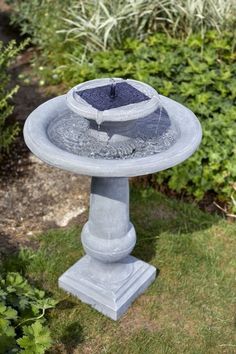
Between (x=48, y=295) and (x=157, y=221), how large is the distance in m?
1.13

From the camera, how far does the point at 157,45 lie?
5125 mm

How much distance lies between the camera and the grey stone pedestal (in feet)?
10.2

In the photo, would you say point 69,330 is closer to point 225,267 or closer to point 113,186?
point 113,186

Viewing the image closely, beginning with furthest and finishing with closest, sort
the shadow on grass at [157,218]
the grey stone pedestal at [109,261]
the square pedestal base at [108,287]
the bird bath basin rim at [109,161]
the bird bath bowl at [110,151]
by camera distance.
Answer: the shadow on grass at [157,218], the square pedestal base at [108,287], the grey stone pedestal at [109,261], the bird bath bowl at [110,151], the bird bath basin rim at [109,161]

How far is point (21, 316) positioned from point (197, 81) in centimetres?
249

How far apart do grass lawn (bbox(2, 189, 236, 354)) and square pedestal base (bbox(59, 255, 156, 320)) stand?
0.06m

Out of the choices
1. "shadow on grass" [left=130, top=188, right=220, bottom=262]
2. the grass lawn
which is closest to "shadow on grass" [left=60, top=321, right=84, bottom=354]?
the grass lawn

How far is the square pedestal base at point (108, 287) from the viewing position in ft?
11.0

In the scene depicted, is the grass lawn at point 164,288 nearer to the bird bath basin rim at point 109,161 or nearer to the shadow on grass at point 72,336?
the shadow on grass at point 72,336

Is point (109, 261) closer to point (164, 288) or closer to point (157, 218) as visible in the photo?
point (164, 288)

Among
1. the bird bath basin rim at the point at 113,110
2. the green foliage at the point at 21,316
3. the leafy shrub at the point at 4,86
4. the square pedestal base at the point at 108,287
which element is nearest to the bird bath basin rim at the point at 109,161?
the bird bath basin rim at the point at 113,110

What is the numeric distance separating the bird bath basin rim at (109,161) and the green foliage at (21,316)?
0.87 m

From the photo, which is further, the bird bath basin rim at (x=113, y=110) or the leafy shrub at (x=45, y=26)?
the leafy shrub at (x=45, y=26)

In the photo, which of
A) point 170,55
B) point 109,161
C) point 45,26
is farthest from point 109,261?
point 45,26
